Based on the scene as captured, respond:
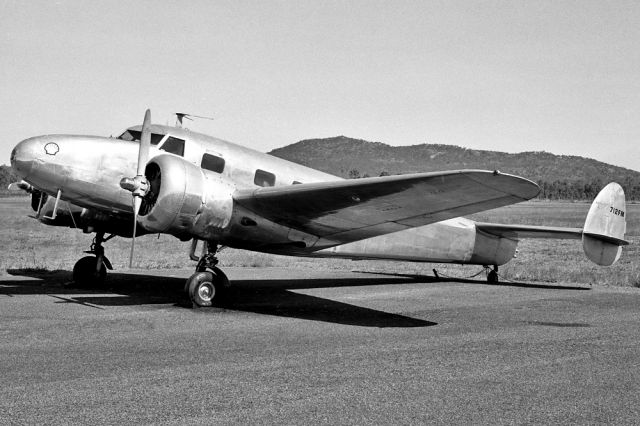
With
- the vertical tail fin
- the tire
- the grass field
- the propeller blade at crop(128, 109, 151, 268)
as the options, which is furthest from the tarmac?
the grass field

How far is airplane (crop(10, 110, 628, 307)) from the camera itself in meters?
8.95

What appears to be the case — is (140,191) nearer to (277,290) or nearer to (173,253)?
(277,290)

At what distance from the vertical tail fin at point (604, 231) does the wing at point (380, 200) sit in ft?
18.5

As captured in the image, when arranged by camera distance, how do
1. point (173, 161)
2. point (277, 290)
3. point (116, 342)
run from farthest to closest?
point (277, 290) → point (173, 161) → point (116, 342)

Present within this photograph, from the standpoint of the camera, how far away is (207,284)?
10562 millimetres

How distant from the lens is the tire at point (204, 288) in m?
10.4

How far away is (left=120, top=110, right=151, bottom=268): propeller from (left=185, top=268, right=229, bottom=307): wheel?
3.47 ft

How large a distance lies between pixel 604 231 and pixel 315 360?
1007 cm

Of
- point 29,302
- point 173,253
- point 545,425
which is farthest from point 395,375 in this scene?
point 173,253

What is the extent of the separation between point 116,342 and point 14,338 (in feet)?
4.12

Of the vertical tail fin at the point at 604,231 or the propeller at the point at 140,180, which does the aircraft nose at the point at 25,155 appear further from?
the vertical tail fin at the point at 604,231

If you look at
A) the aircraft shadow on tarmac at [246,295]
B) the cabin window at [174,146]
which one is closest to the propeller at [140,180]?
the cabin window at [174,146]

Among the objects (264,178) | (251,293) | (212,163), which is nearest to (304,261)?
(251,293)

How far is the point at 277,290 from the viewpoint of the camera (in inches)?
533
